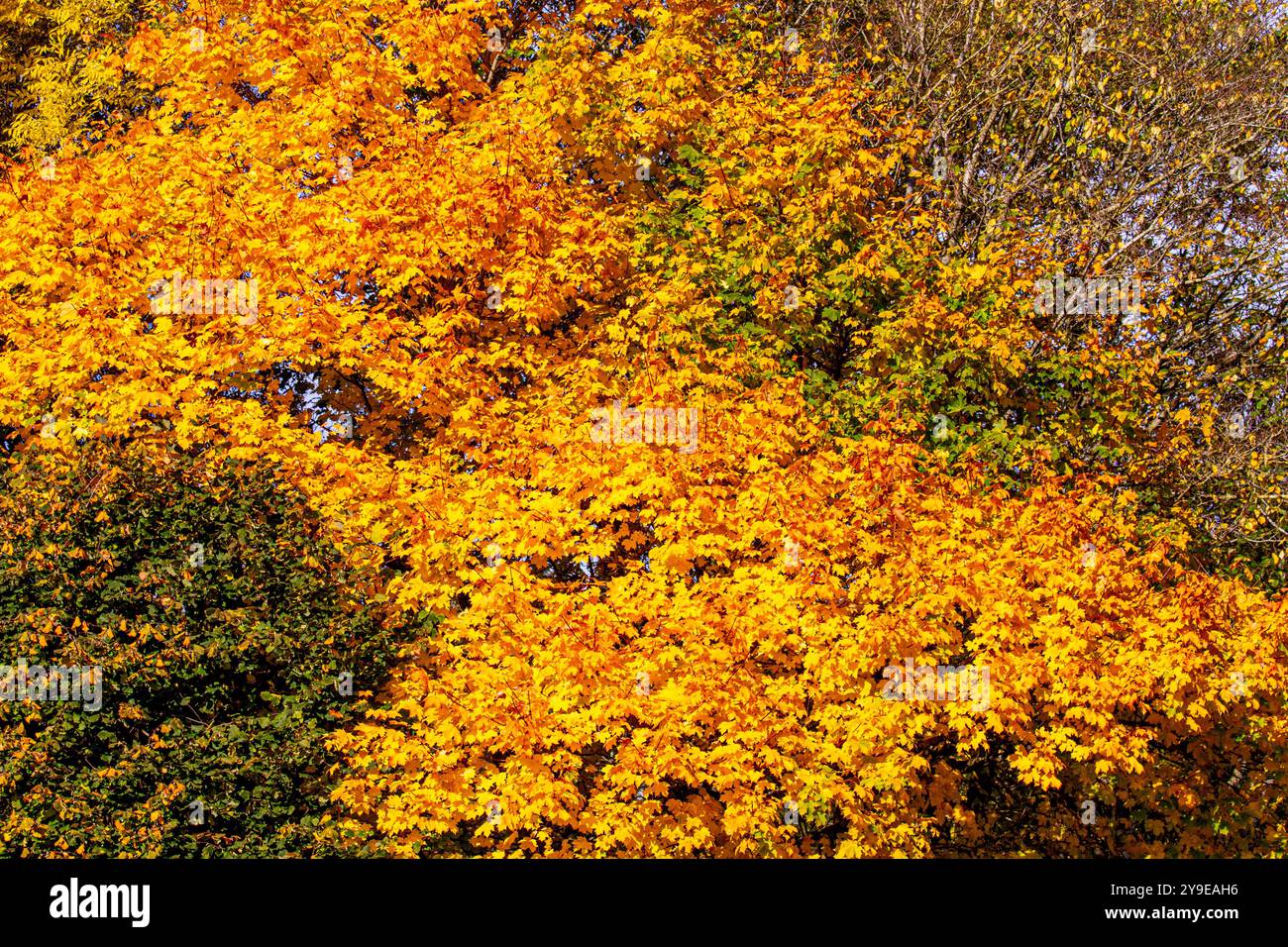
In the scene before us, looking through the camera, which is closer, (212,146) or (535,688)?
(535,688)

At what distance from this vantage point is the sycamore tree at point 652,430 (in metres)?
14.2

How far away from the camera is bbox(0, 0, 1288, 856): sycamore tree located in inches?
557

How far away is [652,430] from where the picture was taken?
15.5 m

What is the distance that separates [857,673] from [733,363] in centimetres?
461

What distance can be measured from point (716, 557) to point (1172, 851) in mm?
6422

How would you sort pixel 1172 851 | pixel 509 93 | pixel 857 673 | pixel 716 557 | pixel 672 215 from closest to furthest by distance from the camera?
pixel 857 673, pixel 716 557, pixel 1172 851, pixel 672 215, pixel 509 93

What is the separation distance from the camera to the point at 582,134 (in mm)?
20828

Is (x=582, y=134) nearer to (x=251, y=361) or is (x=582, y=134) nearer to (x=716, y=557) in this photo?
(x=251, y=361)

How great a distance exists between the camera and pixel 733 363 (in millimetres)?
17297

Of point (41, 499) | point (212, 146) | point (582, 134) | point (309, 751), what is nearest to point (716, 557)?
point (309, 751)

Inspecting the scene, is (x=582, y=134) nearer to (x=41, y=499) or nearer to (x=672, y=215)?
(x=672, y=215)
